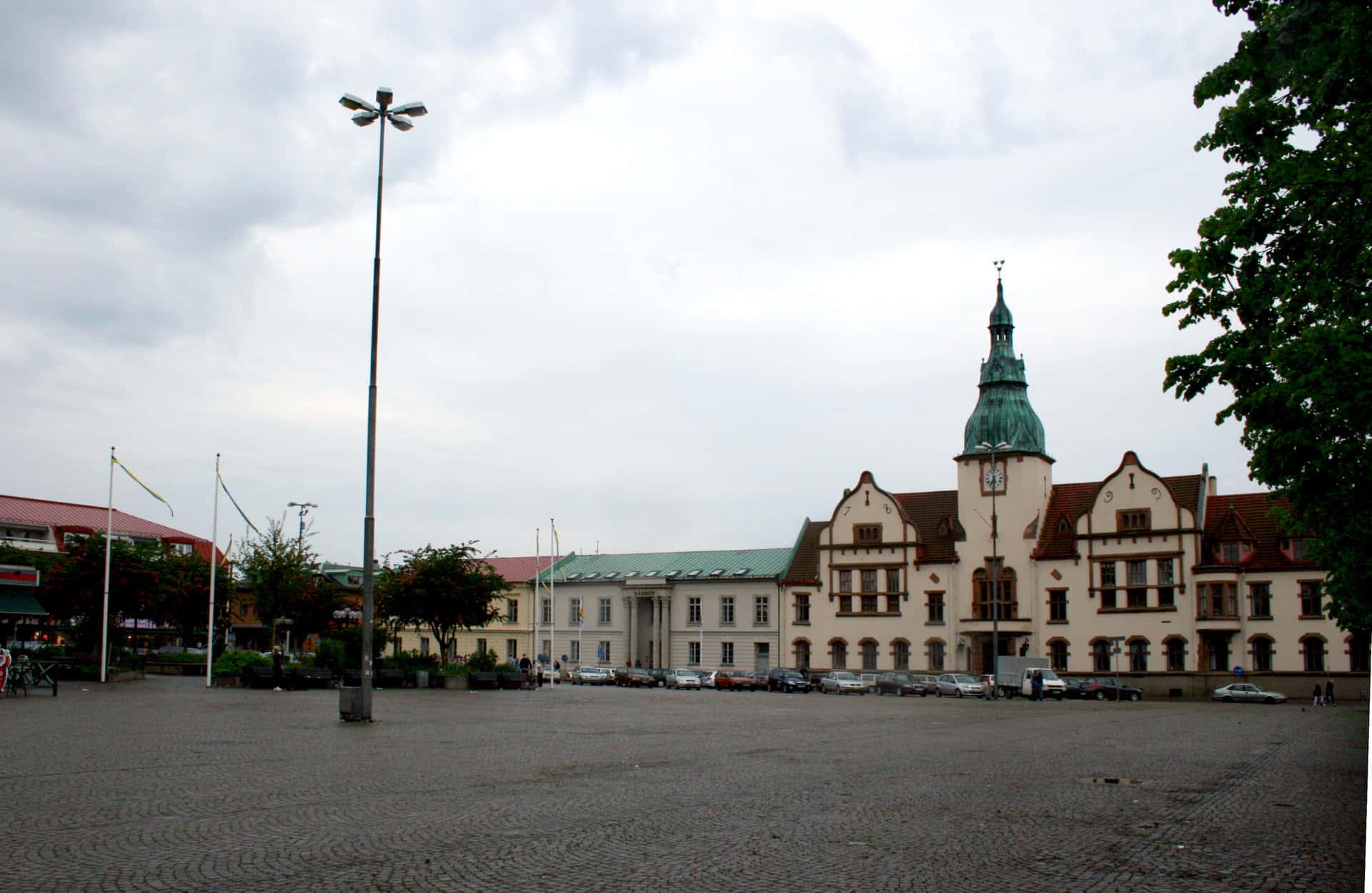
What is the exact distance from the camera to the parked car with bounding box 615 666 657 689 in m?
74.9

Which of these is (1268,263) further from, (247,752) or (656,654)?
(656,654)

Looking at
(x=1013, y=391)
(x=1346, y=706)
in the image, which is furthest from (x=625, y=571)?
(x=1346, y=706)

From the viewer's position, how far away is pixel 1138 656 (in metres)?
69.4

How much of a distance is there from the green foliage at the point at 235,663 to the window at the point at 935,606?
4523 cm

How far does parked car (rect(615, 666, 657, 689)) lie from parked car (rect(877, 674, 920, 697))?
1481cm

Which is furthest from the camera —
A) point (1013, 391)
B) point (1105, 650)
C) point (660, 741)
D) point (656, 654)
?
point (656, 654)

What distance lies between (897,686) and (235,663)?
3792 cm

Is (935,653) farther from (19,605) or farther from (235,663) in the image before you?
(19,605)

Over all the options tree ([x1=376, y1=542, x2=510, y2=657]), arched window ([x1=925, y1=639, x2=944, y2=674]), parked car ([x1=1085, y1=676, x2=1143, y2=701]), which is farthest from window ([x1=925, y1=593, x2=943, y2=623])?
tree ([x1=376, y1=542, x2=510, y2=657])

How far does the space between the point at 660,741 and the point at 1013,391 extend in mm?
61378

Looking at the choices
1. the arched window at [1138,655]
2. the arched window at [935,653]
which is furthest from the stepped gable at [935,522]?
the arched window at [1138,655]

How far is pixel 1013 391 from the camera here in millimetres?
78062

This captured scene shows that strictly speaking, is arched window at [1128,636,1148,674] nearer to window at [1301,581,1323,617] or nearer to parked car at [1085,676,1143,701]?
parked car at [1085,676,1143,701]

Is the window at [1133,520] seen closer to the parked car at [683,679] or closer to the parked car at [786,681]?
the parked car at [786,681]
